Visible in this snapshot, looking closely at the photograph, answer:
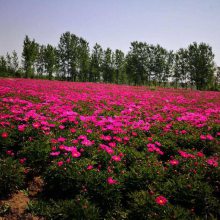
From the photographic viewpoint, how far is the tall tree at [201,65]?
52.0 meters

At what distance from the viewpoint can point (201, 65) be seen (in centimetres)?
5203

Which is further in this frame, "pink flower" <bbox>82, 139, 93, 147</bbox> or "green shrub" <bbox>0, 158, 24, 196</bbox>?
"pink flower" <bbox>82, 139, 93, 147</bbox>

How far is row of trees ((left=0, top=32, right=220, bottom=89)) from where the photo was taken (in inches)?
2099

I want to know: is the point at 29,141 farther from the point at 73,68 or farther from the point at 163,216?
the point at 73,68

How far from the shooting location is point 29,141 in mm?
5906

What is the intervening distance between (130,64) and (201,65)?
809 inches

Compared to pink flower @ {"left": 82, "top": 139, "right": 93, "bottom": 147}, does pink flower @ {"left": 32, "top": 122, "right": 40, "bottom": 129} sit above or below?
above

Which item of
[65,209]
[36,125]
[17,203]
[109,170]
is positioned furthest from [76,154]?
[36,125]

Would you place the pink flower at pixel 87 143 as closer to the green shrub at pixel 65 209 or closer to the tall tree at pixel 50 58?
the green shrub at pixel 65 209

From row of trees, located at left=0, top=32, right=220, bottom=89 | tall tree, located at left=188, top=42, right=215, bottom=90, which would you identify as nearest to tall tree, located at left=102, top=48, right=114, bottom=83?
row of trees, located at left=0, top=32, right=220, bottom=89

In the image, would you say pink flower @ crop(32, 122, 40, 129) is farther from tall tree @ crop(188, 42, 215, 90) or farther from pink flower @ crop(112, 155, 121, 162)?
tall tree @ crop(188, 42, 215, 90)

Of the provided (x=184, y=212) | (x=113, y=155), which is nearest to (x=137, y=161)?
(x=113, y=155)

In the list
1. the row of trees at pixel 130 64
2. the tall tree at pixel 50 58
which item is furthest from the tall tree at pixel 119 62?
the tall tree at pixel 50 58

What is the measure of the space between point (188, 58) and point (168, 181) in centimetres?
5740
